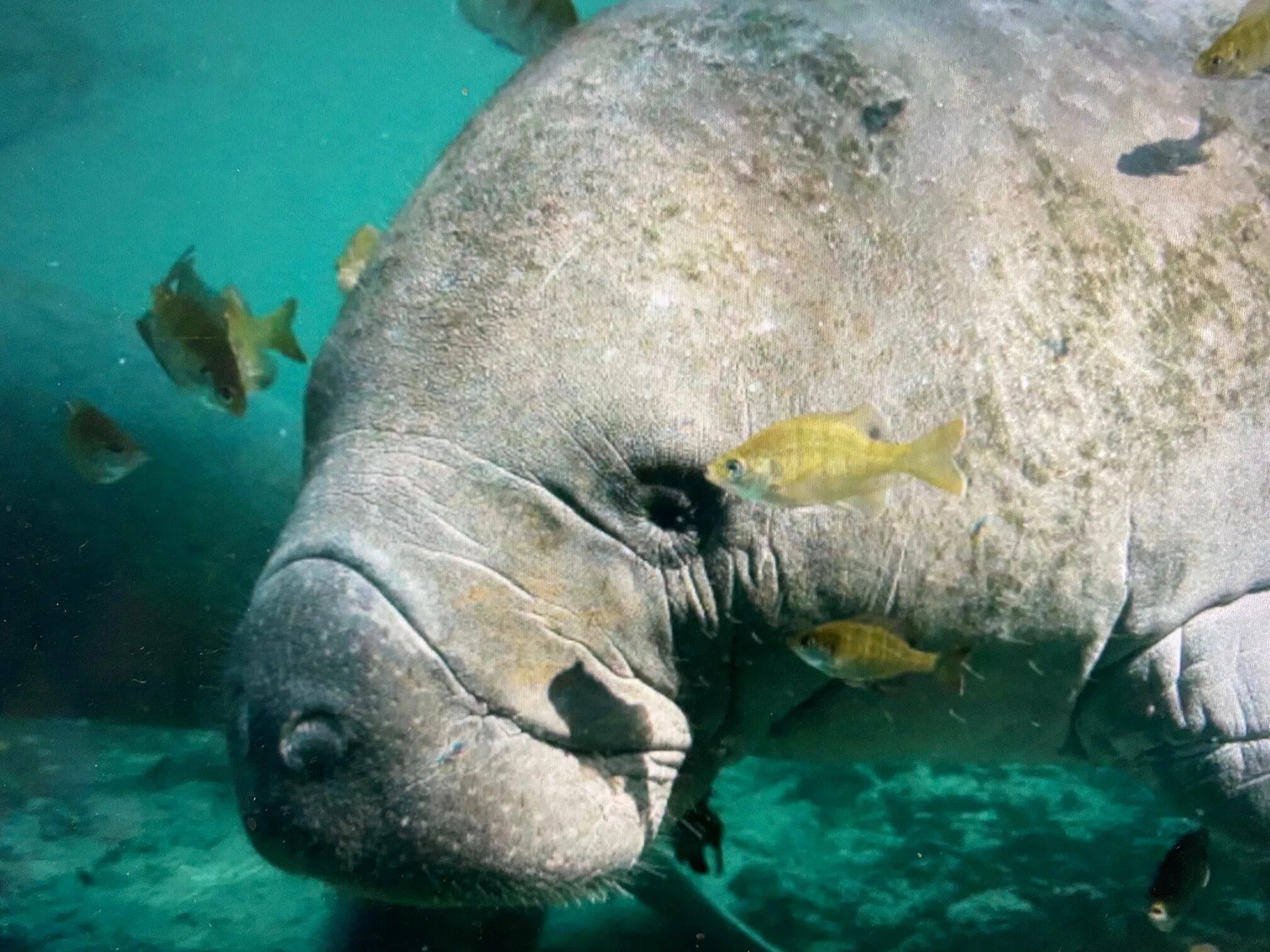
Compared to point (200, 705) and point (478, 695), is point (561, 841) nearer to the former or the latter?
point (478, 695)

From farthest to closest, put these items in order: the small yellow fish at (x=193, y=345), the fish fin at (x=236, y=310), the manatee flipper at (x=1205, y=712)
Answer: the fish fin at (x=236, y=310) → the small yellow fish at (x=193, y=345) → the manatee flipper at (x=1205, y=712)

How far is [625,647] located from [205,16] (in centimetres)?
4299

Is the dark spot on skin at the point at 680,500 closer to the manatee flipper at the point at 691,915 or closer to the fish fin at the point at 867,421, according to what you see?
the fish fin at the point at 867,421

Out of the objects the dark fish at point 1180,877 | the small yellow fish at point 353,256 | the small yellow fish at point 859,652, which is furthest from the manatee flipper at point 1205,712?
the small yellow fish at point 353,256

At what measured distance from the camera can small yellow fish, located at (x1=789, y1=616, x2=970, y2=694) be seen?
2.50 m

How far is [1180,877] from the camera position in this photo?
128 inches

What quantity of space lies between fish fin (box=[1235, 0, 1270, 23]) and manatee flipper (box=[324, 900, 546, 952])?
146 inches

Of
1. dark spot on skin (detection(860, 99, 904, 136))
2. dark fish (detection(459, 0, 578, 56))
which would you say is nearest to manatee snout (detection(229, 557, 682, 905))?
dark spot on skin (detection(860, 99, 904, 136))

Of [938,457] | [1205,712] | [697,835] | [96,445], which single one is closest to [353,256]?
[96,445]

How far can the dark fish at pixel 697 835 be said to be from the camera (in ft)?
10.4

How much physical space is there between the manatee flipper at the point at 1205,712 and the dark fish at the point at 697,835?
116cm

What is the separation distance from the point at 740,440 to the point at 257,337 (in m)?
3.53

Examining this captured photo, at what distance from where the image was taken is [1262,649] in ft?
10.1

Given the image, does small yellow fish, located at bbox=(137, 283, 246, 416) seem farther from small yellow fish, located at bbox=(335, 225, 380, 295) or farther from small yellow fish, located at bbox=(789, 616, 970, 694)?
small yellow fish, located at bbox=(789, 616, 970, 694)
